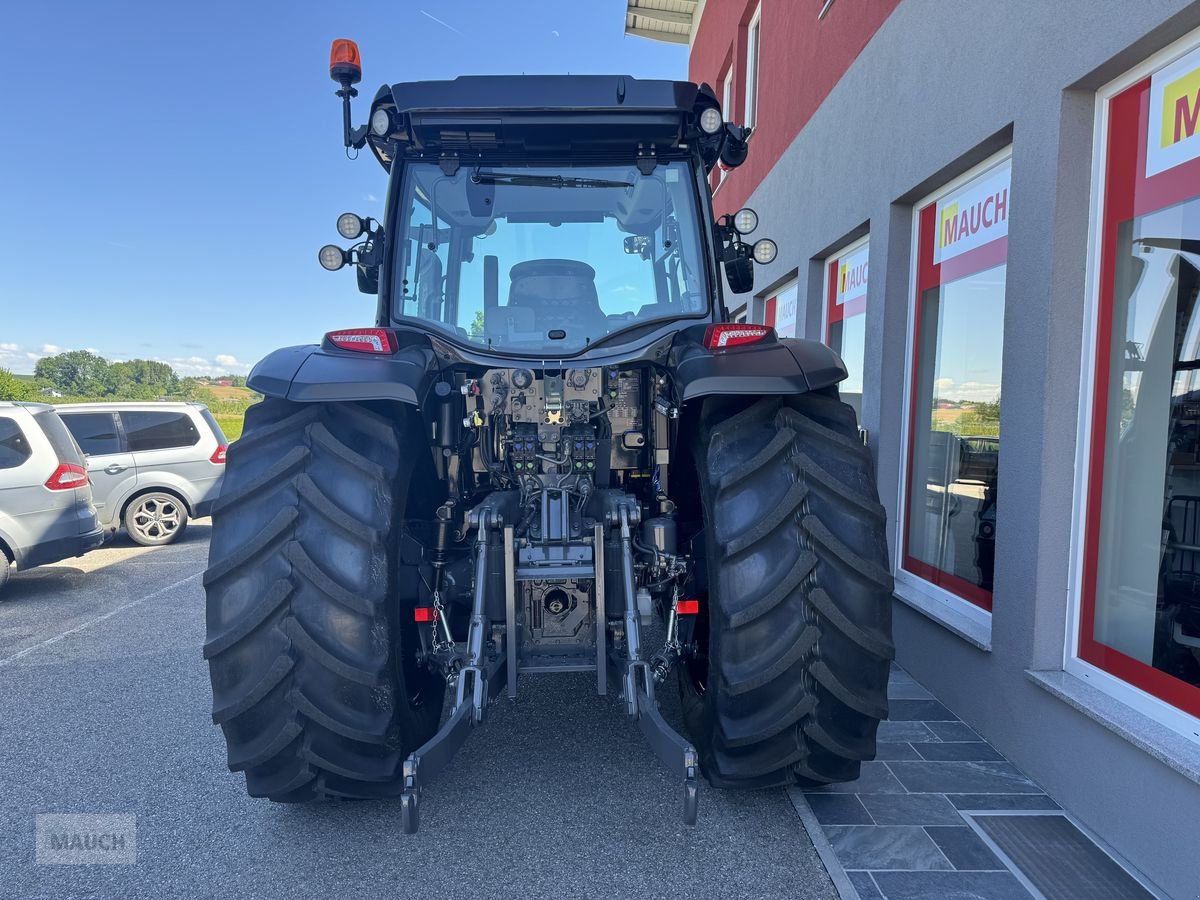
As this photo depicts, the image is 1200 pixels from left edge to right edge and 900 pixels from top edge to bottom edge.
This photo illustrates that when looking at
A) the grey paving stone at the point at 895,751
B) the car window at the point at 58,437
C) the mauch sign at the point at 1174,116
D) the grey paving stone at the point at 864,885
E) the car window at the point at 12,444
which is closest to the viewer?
the grey paving stone at the point at 864,885

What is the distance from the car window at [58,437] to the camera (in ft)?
23.7

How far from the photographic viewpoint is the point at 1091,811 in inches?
114

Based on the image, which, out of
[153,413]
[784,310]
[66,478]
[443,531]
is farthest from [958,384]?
[153,413]

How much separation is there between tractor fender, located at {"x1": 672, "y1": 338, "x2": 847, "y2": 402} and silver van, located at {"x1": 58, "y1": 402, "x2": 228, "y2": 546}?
319 inches

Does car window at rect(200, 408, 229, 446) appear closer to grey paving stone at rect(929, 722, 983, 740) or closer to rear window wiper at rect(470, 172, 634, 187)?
rear window wiper at rect(470, 172, 634, 187)

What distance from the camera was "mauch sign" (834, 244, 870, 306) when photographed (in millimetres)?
6105

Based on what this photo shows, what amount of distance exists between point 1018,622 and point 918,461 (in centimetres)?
173

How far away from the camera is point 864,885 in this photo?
99.6 inches

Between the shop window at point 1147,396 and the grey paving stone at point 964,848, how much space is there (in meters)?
0.84

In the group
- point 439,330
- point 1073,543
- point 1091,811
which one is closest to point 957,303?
point 1073,543

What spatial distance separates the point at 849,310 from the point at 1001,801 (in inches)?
167

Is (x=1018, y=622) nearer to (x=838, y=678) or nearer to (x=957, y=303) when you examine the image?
(x=838, y=678)

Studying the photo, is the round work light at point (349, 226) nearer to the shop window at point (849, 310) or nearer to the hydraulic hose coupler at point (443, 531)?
the hydraulic hose coupler at point (443, 531)

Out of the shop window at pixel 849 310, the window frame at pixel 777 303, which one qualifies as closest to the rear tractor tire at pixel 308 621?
the shop window at pixel 849 310
